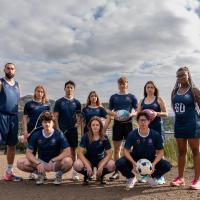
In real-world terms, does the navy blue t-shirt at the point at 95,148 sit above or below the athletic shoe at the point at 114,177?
above

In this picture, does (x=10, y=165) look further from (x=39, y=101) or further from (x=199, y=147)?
(x=199, y=147)

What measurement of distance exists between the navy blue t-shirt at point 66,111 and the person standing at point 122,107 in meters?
0.91

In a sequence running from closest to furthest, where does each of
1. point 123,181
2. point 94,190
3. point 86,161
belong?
point 94,190 → point 86,161 → point 123,181

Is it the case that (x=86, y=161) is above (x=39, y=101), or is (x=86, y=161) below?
below

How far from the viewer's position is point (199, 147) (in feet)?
26.3

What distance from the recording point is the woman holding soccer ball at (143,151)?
8.06 m

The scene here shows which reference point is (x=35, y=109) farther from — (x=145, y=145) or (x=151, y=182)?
(x=151, y=182)

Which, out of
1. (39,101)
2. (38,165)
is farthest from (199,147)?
(39,101)

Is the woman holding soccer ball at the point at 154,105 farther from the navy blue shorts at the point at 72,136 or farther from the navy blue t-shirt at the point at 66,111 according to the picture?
the navy blue shorts at the point at 72,136

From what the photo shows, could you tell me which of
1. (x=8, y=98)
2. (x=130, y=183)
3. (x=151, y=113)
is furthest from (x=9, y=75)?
(x=130, y=183)

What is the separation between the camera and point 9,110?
9273 mm

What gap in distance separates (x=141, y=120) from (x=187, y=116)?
0.92 metres

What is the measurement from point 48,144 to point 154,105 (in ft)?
8.19

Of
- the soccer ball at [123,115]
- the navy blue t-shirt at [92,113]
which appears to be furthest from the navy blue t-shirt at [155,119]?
the navy blue t-shirt at [92,113]
